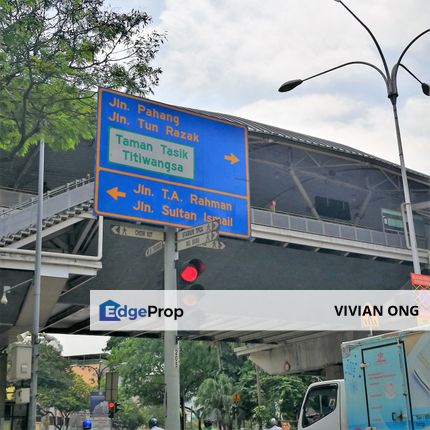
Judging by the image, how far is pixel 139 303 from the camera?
30359 mm

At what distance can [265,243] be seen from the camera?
101ft

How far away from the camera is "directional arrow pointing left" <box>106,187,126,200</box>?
11.2 metres

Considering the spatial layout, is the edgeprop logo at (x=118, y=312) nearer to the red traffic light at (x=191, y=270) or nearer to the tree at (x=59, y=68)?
the tree at (x=59, y=68)

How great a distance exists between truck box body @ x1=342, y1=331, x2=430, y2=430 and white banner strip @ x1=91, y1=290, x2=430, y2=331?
15.0 meters

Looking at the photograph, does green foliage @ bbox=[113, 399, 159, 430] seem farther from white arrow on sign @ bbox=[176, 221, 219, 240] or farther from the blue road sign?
white arrow on sign @ bbox=[176, 221, 219, 240]

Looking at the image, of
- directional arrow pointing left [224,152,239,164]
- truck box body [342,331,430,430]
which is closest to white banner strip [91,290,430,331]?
truck box body [342,331,430,430]

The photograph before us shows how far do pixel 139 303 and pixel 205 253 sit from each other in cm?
436

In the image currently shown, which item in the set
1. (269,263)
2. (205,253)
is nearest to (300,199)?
(269,263)

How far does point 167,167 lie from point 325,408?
23.3 feet

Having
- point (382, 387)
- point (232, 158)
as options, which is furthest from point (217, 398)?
point (232, 158)

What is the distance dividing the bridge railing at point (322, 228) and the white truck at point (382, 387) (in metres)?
15.8

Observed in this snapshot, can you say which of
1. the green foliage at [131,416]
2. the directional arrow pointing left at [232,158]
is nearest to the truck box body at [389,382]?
the directional arrow pointing left at [232,158]

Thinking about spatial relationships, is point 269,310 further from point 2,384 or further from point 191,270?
point 191,270

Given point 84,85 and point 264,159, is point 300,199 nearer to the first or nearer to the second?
point 264,159
